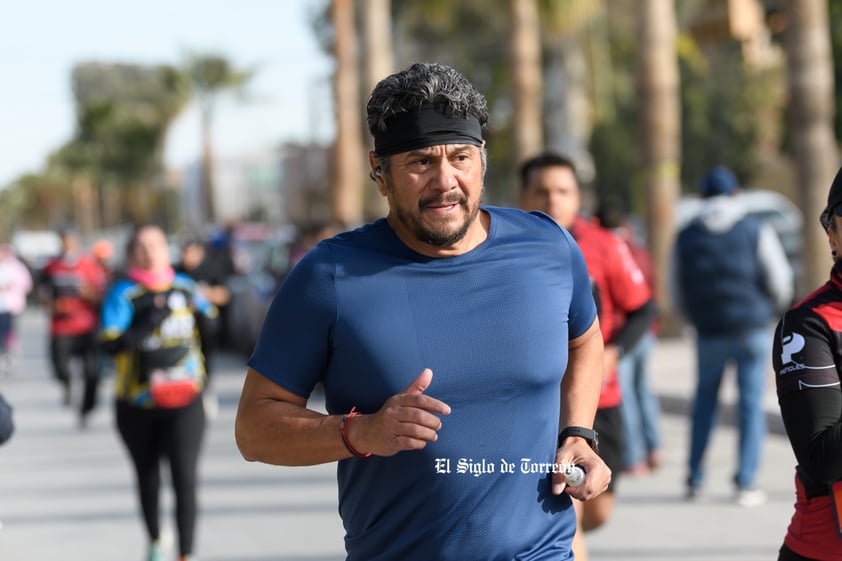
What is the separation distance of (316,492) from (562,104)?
36.4m

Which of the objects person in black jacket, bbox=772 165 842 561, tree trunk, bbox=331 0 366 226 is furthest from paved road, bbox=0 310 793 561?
tree trunk, bbox=331 0 366 226

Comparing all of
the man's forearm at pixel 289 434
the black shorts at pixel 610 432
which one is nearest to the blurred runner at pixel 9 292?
the black shorts at pixel 610 432

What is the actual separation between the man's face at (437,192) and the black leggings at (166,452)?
14.7 feet

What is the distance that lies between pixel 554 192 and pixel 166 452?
253 centimetres

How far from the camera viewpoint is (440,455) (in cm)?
328

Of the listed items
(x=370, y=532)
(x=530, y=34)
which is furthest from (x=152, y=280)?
(x=530, y=34)

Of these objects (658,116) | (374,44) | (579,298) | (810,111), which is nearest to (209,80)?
(374,44)

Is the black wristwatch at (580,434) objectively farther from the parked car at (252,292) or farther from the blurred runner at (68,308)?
the parked car at (252,292)

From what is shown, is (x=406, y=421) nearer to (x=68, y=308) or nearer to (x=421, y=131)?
(x=421, y=131)

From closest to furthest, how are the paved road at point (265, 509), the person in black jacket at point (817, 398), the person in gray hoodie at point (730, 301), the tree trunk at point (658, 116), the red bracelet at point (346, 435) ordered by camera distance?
the red bracelet at point (346, 435), the person in black jacket at point (817, 398), the paved road at point (265, 509), the person in gray hoodie at point (730, 301), the tree trunk at point (658, 116)

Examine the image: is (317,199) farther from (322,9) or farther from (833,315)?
(833,315)

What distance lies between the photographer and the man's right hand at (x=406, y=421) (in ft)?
10.0

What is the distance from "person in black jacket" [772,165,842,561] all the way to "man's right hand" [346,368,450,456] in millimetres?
925

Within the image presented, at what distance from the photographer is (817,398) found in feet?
11.4
